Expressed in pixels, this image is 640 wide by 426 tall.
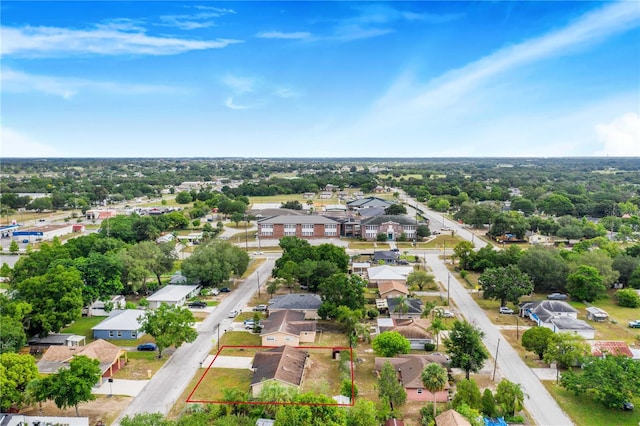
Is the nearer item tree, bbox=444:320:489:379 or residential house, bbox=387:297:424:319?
tree, bbox=444:320:489:379

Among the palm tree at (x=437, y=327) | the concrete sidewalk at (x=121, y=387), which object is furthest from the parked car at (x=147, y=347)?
the palm tree at (x=437, y=327)

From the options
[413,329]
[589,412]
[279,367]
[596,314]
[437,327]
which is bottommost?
[589,412]

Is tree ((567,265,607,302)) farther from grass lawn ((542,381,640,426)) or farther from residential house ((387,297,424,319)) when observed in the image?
grass lawn ((542,381,640,426))

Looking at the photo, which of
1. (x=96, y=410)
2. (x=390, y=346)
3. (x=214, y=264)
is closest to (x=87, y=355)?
(x=96, y=410)

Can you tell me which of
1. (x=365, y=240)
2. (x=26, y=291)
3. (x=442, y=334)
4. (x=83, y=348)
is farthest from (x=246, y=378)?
(x=365, y=240)

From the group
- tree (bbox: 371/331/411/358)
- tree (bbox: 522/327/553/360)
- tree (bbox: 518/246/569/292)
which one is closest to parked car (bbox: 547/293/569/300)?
tree (bbox: 518/246/569/292)

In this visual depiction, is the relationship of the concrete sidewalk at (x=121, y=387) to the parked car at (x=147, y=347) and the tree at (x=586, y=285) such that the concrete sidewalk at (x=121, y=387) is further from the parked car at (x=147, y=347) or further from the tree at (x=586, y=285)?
the tree at (x=586, y=285)

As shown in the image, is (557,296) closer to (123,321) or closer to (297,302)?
(297,302)

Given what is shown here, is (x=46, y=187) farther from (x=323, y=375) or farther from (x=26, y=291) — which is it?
(x=323, y=375)
